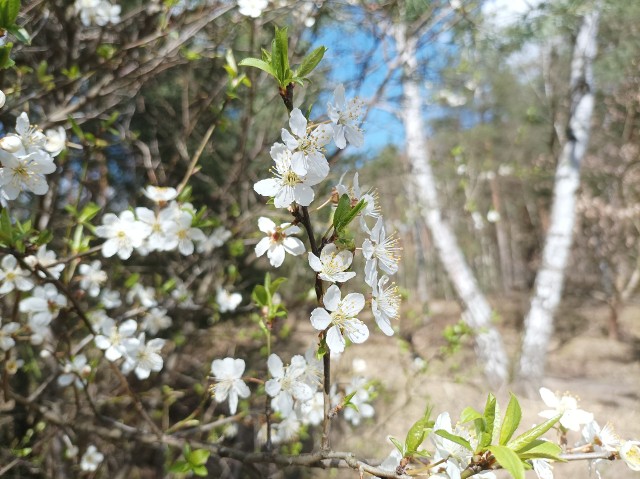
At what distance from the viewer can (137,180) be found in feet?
11.6

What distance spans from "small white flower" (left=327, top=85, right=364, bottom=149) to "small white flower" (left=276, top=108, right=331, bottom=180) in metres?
0.04

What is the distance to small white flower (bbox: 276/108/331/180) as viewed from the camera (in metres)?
0.79

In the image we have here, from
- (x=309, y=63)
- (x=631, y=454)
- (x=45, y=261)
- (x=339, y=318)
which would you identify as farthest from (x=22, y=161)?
(x=631, y=454)

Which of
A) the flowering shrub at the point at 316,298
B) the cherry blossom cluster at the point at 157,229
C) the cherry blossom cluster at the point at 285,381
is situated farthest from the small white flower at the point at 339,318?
the cherry blossom cluster at the point at 157,229

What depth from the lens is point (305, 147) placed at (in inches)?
32.8

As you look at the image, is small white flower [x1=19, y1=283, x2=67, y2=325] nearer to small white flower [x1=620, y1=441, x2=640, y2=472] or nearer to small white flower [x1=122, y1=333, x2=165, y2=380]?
small white flower [x1=122, y1=333, x2=165, y2=380]

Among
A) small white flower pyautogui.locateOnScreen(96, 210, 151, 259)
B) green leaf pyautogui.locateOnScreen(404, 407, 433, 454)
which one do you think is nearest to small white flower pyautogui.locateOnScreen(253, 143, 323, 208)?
green leaf pyautogui.locateOnScreen(404, 407, 433, 454)

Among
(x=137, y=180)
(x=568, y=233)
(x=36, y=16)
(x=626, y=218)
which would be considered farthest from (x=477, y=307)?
(x=626, y=218)

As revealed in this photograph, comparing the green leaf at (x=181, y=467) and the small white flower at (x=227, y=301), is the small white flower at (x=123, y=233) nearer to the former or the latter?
the green leaf at (x=181, y=467)

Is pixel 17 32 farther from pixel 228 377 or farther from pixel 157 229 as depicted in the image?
pixel 228 377

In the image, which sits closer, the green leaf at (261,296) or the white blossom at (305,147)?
the white blossom at (305,147)

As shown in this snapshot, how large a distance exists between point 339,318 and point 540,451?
1.40 feet

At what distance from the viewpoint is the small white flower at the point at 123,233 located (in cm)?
136

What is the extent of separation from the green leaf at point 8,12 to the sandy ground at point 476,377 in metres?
1.63
